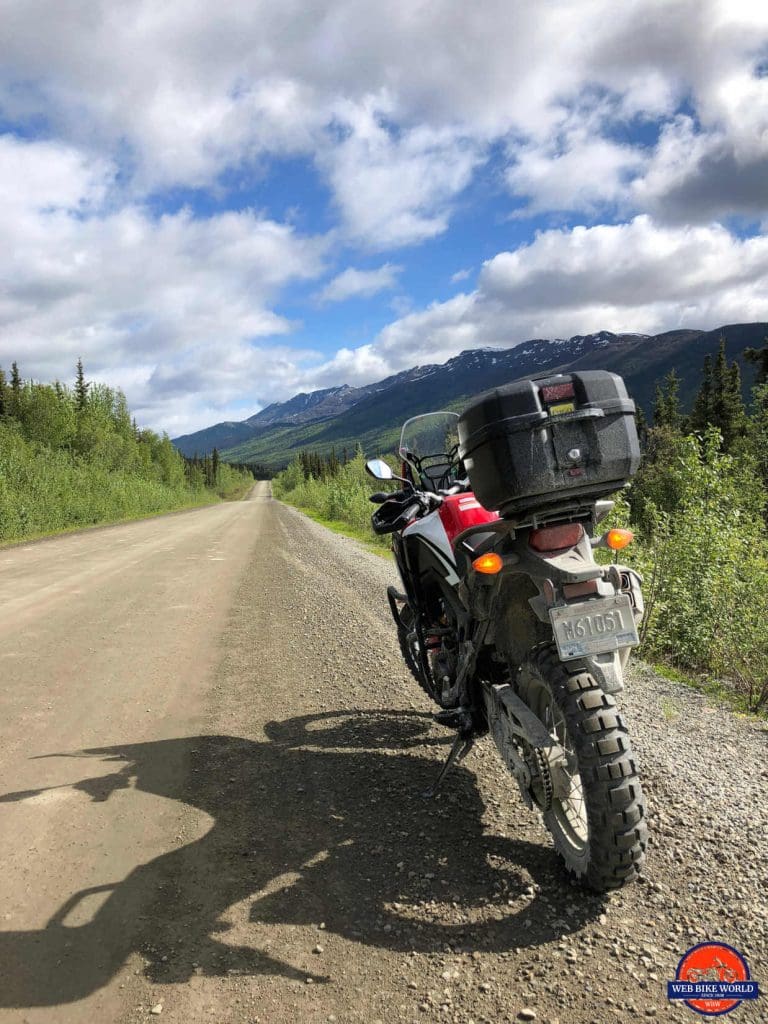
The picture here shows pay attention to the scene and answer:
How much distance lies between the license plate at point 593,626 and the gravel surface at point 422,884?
1.00 metres

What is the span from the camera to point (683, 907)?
229cm

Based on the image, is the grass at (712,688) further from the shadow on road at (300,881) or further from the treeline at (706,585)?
the shadow on road at (300,881)

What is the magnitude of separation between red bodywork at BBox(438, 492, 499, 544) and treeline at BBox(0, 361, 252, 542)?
19.2 meters

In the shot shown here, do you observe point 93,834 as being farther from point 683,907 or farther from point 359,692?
point 683,907

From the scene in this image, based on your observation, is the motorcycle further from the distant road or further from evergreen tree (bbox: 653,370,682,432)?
evergreen tree (bbox: 653,370,682,432)

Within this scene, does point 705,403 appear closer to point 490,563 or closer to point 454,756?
point 454,756

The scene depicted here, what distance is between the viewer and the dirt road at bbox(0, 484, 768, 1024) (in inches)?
79.2

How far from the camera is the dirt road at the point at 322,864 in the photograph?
201cm

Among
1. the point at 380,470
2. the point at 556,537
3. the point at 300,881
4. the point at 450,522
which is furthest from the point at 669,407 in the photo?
the point at 300,881

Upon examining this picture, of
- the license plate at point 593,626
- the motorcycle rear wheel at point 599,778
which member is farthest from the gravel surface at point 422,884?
the license plate at point 593,626

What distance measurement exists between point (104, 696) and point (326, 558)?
8420mm

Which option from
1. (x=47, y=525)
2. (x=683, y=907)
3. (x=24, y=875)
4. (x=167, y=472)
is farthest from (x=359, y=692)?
(x=167, y=472)

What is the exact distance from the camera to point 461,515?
3.22 m

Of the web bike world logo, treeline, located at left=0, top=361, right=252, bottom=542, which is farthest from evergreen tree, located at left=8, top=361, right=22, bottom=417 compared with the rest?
the web bike world logo
